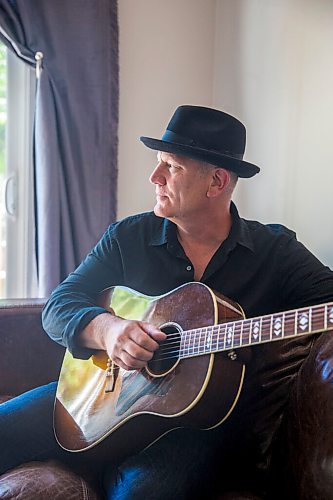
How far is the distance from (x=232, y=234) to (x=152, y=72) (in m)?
1.20

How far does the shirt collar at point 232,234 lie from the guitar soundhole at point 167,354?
279mm

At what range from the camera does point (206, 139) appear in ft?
4.55

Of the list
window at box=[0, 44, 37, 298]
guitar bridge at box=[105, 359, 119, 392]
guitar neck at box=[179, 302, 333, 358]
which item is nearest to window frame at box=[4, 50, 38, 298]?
window at box=[0, 44, 37, 298]

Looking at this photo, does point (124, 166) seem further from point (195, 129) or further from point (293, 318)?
point (293, 318)

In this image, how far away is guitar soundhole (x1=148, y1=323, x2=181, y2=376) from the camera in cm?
119

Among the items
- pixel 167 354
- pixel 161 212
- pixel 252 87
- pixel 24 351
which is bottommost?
pixel 24 351

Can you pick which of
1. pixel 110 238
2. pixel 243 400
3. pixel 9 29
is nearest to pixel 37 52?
pixel 9 29

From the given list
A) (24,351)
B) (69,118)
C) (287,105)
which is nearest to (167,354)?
(24,351)

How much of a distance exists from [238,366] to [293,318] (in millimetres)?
190

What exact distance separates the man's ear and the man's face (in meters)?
0.01

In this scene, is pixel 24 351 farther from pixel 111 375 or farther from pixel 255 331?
pixel 255 331

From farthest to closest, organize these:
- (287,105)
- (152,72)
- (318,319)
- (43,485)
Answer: (152,72), (287,105), (43,485), (318,319)

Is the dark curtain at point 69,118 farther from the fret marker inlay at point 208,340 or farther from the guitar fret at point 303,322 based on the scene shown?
the guitar fret at point 303,322

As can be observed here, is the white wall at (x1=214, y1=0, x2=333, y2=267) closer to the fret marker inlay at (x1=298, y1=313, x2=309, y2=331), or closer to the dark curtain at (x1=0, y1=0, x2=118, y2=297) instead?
the dark curtain at (x1=0, y1=0, x2=118, y2=297)
